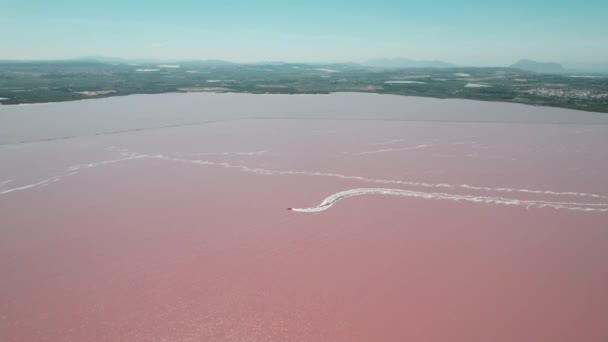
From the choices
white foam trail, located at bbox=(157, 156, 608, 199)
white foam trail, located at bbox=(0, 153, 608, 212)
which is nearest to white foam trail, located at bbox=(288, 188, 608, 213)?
white foam trail, located at bbox=(0, 153, 608, 212)

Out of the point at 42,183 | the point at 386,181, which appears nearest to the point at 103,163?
the point at 42,183

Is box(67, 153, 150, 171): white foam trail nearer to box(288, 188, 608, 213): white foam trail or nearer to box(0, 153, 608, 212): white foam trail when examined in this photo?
box(0, 153, 608, 212): white foam trail

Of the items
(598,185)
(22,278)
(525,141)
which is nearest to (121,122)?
(22,278)

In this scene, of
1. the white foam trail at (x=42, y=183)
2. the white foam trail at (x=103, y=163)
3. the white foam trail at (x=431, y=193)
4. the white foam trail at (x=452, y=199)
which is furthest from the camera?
the white foam trail at (x=103, y=163)

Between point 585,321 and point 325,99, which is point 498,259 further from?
point 325,99

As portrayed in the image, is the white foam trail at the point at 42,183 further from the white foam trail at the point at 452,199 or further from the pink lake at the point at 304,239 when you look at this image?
the white foam trail at the point at 452,199

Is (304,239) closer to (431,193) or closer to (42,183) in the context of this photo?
(431,193)

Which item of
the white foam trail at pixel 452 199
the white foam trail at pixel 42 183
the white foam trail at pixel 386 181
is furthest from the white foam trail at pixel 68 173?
the white foam trail at pixel 452 199
